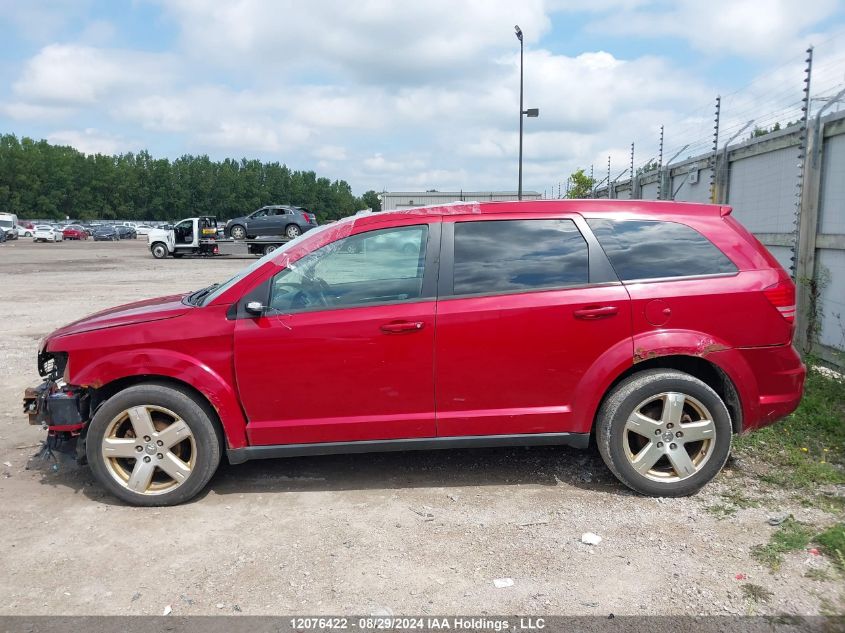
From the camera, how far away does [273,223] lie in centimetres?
3328

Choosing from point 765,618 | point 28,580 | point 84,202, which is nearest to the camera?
point 765,618

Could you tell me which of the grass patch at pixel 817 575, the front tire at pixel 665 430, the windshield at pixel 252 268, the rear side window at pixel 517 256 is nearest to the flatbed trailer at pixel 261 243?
the windshield at pixel 252 268

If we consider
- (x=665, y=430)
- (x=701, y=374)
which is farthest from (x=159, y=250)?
(x=665, y=430)

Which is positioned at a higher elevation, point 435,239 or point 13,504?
point 435,239

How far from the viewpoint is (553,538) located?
140 inches

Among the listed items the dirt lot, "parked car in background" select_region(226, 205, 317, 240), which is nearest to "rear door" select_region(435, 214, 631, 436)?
the dirt lot

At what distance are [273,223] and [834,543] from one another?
105 ft

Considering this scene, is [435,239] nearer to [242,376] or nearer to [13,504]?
[242,376]

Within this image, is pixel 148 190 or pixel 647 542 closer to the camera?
pixel 647 542

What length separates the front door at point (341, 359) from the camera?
12.7 feet

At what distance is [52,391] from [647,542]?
142 inches

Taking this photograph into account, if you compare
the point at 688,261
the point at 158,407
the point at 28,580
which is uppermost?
the point at 688,261

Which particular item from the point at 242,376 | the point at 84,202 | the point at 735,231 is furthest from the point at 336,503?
the point at 84,202

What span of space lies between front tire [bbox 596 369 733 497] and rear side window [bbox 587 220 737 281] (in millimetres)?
628
